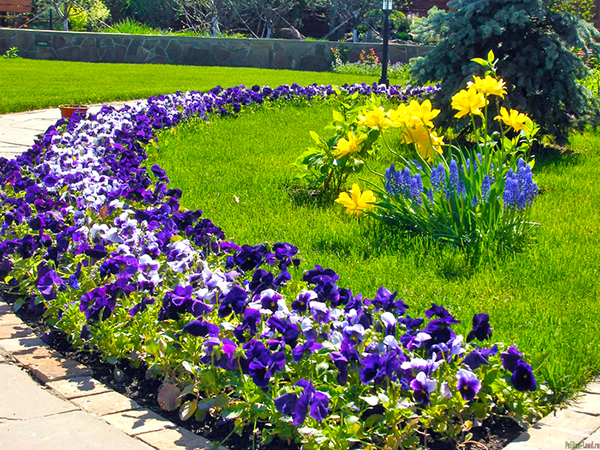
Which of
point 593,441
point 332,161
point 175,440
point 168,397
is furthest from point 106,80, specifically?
point 593,441

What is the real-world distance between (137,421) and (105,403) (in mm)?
199

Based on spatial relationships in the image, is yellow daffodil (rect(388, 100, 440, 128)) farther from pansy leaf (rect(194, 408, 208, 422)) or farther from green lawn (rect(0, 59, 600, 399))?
pansy leaf (rect(194, 408, 208, 422))

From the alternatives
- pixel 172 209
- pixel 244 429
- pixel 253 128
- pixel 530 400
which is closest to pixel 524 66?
Result: pixel 253 128

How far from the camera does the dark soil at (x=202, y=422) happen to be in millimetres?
2260

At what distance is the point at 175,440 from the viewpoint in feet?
7.43

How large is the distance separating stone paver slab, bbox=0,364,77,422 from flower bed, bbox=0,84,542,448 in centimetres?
29

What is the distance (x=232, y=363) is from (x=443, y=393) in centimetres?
73

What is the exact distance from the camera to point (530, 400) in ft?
7.86

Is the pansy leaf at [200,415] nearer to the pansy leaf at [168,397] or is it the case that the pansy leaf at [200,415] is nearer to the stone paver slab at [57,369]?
the pansy leaf at [168,397]

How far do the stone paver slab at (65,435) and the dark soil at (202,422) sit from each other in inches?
9.2

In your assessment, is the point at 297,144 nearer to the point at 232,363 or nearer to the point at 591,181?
the point at 591,181

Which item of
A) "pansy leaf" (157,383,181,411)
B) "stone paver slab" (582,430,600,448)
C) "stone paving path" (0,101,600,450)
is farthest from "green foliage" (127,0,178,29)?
"stone paver slab" (582,430,600,448)

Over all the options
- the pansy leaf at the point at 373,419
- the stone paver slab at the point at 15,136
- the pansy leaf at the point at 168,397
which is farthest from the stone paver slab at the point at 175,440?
the stone paver slab at the point at 15,136

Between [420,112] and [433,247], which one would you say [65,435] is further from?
[420,112]
